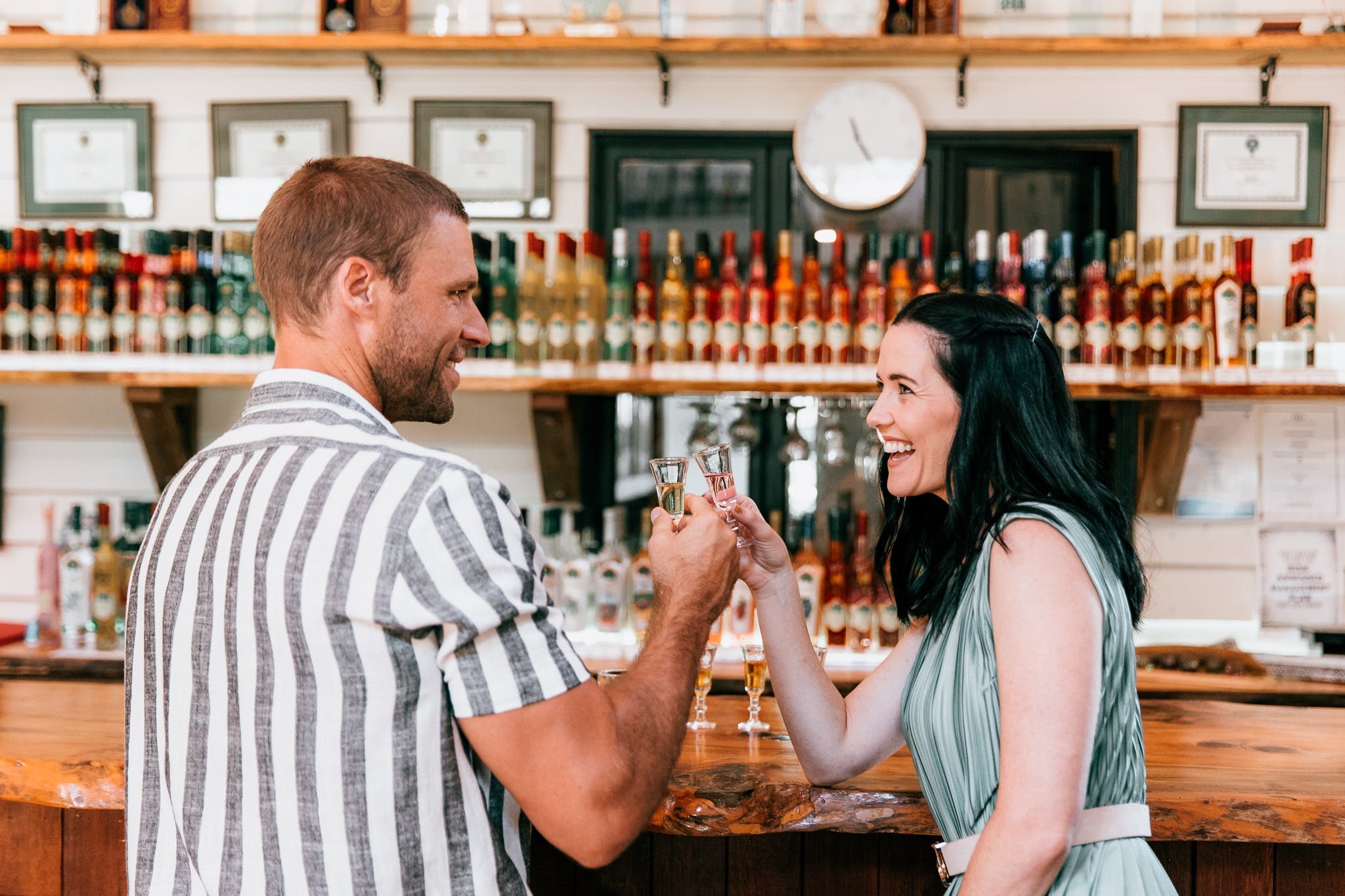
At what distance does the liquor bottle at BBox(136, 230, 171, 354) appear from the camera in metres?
2.75

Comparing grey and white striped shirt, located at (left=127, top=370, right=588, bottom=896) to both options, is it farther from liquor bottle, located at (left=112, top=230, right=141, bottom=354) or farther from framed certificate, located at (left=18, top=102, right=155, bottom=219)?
framed certificate, located at (left=18, top=102, right=155, bottom=219)

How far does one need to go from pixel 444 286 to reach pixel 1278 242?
261 cm

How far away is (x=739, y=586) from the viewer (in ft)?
8.96

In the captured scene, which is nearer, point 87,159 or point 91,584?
point 91,584

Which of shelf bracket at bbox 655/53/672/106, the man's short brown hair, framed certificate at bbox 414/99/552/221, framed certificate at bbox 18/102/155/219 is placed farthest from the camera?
framed certificate at bbox 18/102/155/219

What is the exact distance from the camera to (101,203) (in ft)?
10.2

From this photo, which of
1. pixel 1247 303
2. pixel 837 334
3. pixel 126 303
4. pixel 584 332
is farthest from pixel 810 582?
pixel 126 303

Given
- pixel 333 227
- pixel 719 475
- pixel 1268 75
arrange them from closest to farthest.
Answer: pixel 333 227, pixel 719 475, pixel 1268 75

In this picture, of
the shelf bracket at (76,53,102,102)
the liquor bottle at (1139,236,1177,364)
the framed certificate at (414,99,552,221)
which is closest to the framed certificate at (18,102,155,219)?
the shelf bracket at (76,53,102,102)

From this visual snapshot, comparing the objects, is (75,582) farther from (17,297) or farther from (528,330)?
(528,330)

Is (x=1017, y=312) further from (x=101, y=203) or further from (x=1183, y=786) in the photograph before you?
(x=101, y=203)

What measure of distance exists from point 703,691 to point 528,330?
125 cm

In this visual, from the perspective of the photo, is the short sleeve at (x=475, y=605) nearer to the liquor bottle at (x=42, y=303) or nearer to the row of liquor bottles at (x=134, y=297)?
the row of liquor bottles at (x=134, y=297)

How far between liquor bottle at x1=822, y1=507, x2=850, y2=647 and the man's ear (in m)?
1.93
